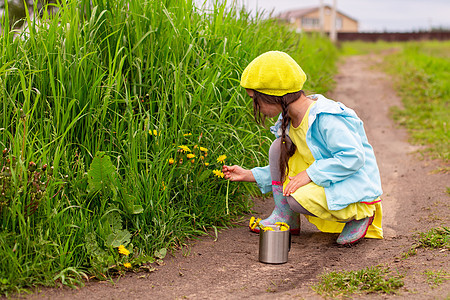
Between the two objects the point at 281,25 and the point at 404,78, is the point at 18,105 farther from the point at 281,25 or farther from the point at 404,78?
the point at 404,78

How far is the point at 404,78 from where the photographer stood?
355 inches

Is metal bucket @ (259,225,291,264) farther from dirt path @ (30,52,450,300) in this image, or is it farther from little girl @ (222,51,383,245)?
little girl @ (222,51,383,245)

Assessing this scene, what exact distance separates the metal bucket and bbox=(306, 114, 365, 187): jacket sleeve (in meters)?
0.34

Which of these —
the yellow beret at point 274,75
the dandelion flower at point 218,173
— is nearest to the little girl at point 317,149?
the yellow beret at point 274,75

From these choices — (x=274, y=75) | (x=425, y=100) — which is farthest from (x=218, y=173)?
(x=425, y=100)

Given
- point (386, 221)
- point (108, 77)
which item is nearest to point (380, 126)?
point (386, 221)

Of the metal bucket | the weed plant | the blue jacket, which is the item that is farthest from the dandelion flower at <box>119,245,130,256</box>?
the blue jacket

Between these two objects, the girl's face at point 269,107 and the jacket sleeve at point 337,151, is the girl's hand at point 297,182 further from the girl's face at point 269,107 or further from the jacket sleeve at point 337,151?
the girl's face at point 269,107

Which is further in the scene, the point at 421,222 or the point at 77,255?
the point at 421,222

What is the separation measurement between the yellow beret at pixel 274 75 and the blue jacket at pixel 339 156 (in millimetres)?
189

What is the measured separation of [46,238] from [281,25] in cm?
397

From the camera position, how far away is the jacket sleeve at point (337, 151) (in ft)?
8.42

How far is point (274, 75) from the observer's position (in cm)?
259

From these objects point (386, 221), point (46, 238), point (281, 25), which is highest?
point (281, 25)
